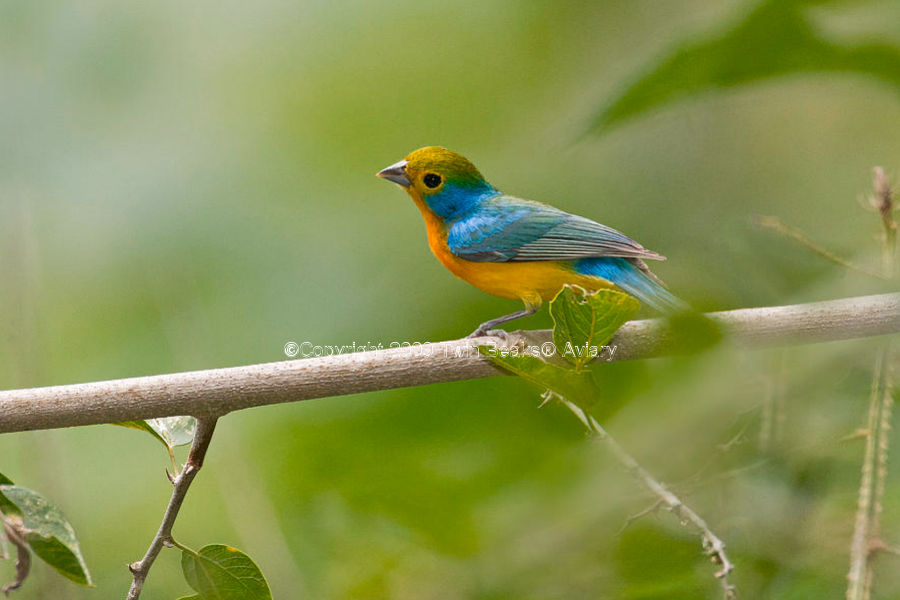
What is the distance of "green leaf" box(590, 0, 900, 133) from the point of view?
1.54 ft

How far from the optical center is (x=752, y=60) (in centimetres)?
49

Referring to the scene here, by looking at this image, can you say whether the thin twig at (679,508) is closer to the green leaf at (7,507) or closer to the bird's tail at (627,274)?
the bird's tail at (627,274)

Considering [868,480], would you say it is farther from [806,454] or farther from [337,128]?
[337,128]

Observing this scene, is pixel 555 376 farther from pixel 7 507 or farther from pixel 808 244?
pixel 7 507

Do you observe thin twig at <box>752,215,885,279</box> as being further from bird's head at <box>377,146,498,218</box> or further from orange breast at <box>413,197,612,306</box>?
bird's head at <box>377,146,498,218</box>

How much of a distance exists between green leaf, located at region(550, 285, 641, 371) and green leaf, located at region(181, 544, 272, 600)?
382mm

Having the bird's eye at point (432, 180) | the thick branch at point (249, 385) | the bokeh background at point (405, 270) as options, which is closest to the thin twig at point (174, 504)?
the thick branch at point (249, 385)

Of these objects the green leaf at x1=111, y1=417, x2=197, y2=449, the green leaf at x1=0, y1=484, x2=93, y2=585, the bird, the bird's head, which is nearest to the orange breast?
the bird

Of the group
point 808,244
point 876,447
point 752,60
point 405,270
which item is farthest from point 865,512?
point 405,270

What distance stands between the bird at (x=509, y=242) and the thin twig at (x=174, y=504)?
0.34 m

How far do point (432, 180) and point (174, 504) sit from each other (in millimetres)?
663

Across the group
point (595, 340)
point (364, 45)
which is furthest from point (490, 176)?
point (595, 340)

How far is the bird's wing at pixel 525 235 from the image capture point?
1106 mm

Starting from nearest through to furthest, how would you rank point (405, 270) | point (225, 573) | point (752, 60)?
point (752, 60) < point (225, 573) < point (405, 270)
